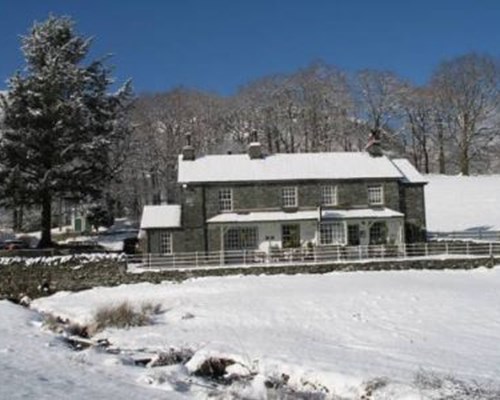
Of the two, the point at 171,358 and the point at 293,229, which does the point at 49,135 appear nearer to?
the point at 293,229

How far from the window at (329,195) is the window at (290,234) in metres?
2.15

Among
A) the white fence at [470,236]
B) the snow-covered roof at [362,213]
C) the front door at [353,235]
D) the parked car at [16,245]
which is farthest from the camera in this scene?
the parked car at [16,245]

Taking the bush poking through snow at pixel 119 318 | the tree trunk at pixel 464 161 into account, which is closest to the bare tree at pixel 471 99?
the tree trunk at pixel 464 161

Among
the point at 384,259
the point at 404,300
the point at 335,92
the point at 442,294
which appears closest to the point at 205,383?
the point at 404,300

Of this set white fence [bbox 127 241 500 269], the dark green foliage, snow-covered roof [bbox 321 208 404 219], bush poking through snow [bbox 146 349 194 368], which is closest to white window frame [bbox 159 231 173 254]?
white fence [bbox 127 241 500 269]

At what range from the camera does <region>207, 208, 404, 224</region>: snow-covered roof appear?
3547cm

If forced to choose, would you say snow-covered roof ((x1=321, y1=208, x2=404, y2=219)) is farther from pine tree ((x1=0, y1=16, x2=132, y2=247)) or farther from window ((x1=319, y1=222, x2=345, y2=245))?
pine tree ((x1=0, y1=16, x2=132, y2=247))

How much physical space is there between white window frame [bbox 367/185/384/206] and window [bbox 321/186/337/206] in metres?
1.86

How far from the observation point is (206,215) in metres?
35.8

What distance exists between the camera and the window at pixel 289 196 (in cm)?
3662

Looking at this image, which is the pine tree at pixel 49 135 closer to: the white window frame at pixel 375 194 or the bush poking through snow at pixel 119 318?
the white window frame at pixel 375 194

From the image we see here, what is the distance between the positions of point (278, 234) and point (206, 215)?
382cm

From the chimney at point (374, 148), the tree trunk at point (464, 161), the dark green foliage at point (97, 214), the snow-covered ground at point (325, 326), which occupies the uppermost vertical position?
the tree trunk at point (464, 161)

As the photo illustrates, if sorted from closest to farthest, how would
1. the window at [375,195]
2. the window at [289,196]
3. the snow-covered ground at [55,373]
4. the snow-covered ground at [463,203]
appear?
the snow-covered ground at [55,373]
the window at [289,196]
the window at [375,195]
the snow-covered ground at [463,203]
